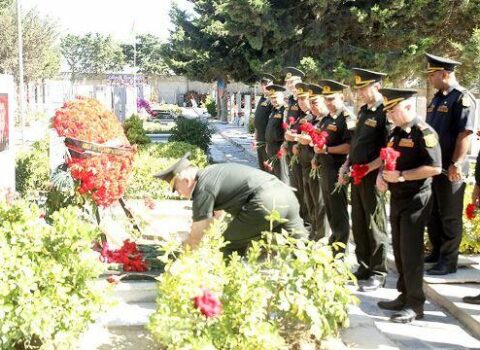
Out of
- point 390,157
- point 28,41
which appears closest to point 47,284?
point 390,157

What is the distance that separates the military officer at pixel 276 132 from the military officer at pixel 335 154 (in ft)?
8.80

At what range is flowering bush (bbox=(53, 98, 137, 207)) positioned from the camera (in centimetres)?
580

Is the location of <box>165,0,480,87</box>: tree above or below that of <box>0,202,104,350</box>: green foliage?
above

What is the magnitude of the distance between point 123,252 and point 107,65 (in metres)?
91.0

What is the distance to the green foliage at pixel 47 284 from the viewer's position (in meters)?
3.38

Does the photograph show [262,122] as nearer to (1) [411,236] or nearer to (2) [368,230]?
(2) [368,230]

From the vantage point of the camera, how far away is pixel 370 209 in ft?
19.1

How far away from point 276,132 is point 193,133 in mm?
6794

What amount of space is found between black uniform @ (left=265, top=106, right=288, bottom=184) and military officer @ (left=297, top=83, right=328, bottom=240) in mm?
1714

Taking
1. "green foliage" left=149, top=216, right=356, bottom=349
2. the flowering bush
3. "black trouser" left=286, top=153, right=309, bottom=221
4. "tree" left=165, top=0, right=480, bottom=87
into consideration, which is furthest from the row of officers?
"tree" left=165, top=0, right=480, bottom=87

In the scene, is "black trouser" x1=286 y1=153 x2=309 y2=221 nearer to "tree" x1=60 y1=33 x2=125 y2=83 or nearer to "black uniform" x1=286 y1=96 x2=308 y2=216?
"black uniform" x1=286 y1=96 x2=308 y2=216

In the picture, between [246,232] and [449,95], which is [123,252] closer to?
[246,232]

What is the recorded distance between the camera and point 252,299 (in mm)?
3307

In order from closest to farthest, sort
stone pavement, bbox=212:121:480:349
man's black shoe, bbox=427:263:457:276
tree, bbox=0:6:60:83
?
stone pavement, bbox=212:121:480:349 < man's black shoe, bbox=427:263:457:276 < tree, bbox=0:6:60:83
